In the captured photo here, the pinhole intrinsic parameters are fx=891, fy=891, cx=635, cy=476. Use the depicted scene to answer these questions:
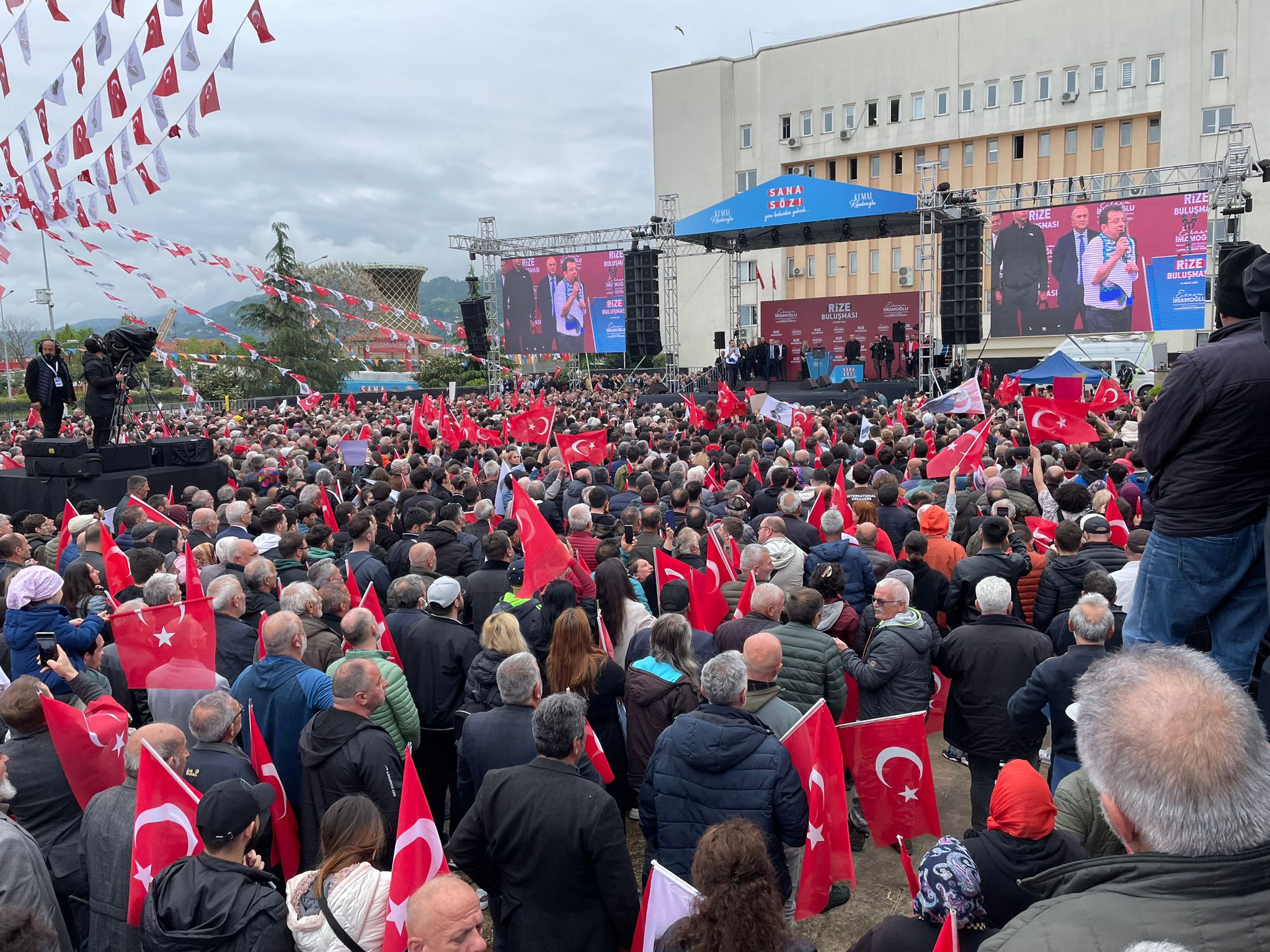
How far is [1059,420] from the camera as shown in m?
Result: 10.4

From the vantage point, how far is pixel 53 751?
3.83 meters

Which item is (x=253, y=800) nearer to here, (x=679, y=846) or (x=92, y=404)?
(x=679, y=846)

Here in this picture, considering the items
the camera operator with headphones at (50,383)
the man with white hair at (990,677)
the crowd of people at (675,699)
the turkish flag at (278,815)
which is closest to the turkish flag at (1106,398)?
the crowd of people at (675,699)

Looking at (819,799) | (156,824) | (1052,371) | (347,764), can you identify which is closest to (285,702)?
(347,764)

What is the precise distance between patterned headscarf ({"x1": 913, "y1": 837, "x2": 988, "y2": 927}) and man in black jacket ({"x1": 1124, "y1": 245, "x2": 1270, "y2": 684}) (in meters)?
1.08

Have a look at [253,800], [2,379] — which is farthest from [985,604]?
[2,379]

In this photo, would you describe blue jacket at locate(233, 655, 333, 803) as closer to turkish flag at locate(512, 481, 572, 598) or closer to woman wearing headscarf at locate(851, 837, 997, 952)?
turkish flag at locate(512, 481, 572, 598)

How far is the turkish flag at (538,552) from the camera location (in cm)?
590

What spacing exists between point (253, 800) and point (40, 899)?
0.99 meters

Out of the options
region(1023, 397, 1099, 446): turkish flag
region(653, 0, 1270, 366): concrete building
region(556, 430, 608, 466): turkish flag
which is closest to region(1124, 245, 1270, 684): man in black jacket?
region(1023, 397, 1099, 446): turkish flag

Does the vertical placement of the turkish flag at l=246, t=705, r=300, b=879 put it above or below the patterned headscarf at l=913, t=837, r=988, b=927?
below

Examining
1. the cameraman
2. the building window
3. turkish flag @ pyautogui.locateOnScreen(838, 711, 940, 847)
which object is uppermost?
the building window

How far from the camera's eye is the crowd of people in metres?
1.69

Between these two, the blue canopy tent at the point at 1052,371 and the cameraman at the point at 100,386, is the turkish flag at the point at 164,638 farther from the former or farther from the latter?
the blue canopy tent at the point at 1052,371
